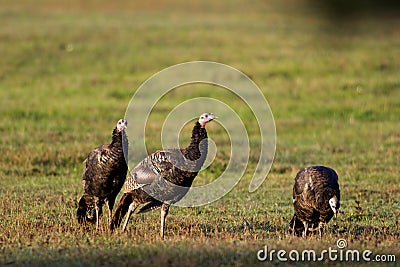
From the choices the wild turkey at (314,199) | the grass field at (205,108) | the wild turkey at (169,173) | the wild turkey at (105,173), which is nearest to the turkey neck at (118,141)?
the wild turkey at (105,173)

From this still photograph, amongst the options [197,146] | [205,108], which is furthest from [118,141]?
[205,108]

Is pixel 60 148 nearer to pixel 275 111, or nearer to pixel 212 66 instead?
pixel 275 111

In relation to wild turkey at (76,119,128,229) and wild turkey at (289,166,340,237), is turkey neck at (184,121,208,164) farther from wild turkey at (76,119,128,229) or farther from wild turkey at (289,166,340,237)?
wild turkey at (289,166,340,237)

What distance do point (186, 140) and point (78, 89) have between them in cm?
973

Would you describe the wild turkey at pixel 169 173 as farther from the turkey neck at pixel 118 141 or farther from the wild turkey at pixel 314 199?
the wild turkey at pixel 314 199

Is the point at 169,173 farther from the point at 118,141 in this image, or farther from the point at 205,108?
the point at 205,108

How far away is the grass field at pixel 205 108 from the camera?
10.1m

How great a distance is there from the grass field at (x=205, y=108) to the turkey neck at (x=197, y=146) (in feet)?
3.89

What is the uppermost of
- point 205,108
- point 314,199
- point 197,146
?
point 205,108

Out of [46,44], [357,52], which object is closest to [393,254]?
[357,52]

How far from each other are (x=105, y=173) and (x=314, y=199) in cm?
330

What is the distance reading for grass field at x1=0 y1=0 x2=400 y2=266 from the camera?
10070 mm

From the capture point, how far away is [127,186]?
11.6m

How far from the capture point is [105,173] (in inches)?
452
